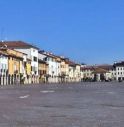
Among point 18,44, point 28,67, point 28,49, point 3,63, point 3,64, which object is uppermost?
point 18,44

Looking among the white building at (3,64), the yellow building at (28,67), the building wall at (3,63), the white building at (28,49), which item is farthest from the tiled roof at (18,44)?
the white building at (3,64)

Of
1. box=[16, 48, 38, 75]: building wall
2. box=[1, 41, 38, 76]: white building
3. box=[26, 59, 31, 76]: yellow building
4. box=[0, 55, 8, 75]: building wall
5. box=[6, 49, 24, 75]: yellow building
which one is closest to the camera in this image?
box=[0, 55, 8, 75]: building wall

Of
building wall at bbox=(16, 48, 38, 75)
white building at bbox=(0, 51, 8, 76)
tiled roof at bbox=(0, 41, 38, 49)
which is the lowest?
white building at bbox=(0, 51, 8, 76)

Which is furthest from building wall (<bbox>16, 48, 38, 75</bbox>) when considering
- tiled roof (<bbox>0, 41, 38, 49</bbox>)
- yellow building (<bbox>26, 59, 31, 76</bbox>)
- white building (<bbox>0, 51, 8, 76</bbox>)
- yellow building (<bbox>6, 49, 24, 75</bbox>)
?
white building (<bbox>0, 51, 8, 76</bbox>)

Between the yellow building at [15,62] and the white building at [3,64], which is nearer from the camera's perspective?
the white building at [3,64]

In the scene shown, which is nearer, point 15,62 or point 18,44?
point 15,62

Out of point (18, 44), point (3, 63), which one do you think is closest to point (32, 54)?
point (18, 44)

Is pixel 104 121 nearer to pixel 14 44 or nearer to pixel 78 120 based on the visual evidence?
pixel 78 120

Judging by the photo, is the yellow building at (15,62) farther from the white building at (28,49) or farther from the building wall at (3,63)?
the white building at (28,49)

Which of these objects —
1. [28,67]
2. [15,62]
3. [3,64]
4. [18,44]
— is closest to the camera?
[3,64]

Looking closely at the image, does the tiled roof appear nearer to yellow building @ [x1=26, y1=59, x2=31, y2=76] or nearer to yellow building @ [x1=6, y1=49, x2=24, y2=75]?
yellow building @ [x1=26, y1=59, x2=31, y2=76]

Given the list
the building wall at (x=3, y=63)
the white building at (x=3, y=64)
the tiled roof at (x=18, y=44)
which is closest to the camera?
the building wall at (x=3, y=63)

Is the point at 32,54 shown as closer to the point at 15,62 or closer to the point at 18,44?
the point at 18,44

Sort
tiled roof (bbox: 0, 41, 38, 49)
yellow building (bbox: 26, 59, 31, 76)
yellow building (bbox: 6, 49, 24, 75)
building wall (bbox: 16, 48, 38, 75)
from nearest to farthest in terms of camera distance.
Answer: yellow building (bbox: 6, 49, 24, 75) < yellow building (bbox: 26, 59, 31, 76) < building wall (bbox: 16, 48, 38, 75) < tiled roof (bbox: 0, 41, 38, 49)
